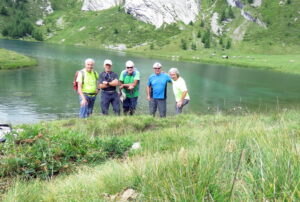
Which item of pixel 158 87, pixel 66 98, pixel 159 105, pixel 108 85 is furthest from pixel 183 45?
pixel 108 85

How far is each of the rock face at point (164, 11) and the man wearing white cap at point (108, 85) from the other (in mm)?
172572

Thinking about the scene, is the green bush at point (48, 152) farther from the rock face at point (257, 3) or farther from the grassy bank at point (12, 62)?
the rock face at point (257, 3)

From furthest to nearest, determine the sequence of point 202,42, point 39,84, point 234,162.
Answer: point 202,42
point 39,84
point 234,162

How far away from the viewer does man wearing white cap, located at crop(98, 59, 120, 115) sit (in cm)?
1284

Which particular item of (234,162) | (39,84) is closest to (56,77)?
(39,84)

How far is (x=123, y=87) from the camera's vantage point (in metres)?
13.6

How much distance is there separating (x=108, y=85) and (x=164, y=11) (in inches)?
7150

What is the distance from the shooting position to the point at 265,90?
138 feet

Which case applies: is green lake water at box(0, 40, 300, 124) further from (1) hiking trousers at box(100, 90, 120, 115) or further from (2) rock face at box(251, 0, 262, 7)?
(2) rock face at box(251, 0, 262, 7)

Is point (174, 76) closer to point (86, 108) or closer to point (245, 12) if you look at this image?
point (86, 108)

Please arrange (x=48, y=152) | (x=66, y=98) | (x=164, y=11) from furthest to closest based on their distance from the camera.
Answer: (x=164, y=11), (x=66, y=98), (x=48, y=152)

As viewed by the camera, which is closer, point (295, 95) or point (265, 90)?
point (295, 95)

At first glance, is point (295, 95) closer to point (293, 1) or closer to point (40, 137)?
point (40, 137)

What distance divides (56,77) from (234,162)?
1540 inches
